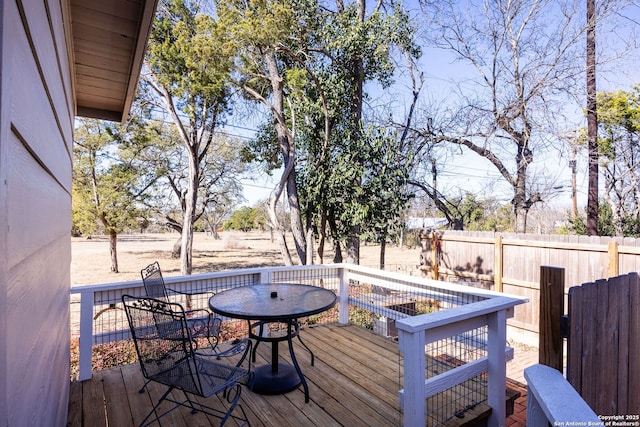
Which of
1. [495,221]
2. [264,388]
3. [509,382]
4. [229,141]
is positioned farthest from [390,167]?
[495,221]

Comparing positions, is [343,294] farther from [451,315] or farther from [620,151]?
[620,151]

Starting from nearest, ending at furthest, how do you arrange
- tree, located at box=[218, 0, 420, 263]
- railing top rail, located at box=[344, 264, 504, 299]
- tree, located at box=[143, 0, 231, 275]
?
railing top rail, located at box=[344, 264, 504, 299]
tree, located at box=[143, 0, 231, 275]
tree, located at box=[218, 0, 420, 263]

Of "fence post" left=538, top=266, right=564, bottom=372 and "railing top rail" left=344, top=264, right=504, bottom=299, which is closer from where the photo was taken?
"fence post" left=538, top=266, right=564, bottom=372

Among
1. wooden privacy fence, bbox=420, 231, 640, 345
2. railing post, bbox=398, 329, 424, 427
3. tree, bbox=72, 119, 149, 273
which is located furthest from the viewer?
tree, bbox=72, 119, 149, 273

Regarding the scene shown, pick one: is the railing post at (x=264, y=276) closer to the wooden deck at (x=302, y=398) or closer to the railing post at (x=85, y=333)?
the wooden deck at (x=302, y=398)

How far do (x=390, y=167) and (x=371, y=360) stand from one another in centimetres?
475

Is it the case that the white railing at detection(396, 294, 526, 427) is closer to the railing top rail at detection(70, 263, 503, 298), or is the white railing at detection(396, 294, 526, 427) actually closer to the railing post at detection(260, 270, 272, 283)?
the railing top rail at detection(70, 263, 503, 298)

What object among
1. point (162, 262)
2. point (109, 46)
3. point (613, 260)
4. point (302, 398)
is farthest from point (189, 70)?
point (162, 262)

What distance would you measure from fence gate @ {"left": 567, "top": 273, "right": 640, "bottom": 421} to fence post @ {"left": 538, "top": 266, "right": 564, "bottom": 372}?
0.17 feet

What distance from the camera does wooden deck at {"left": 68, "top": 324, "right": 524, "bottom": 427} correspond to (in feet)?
7.62

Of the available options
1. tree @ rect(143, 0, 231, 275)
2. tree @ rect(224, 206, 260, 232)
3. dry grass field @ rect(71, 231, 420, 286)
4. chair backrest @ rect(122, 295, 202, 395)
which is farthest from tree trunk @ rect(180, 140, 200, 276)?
tree @ rect(224, 206, 260, 232)

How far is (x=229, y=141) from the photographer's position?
44.7 ft

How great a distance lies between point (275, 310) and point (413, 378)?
3.46 ft

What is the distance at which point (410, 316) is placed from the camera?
3213mm
